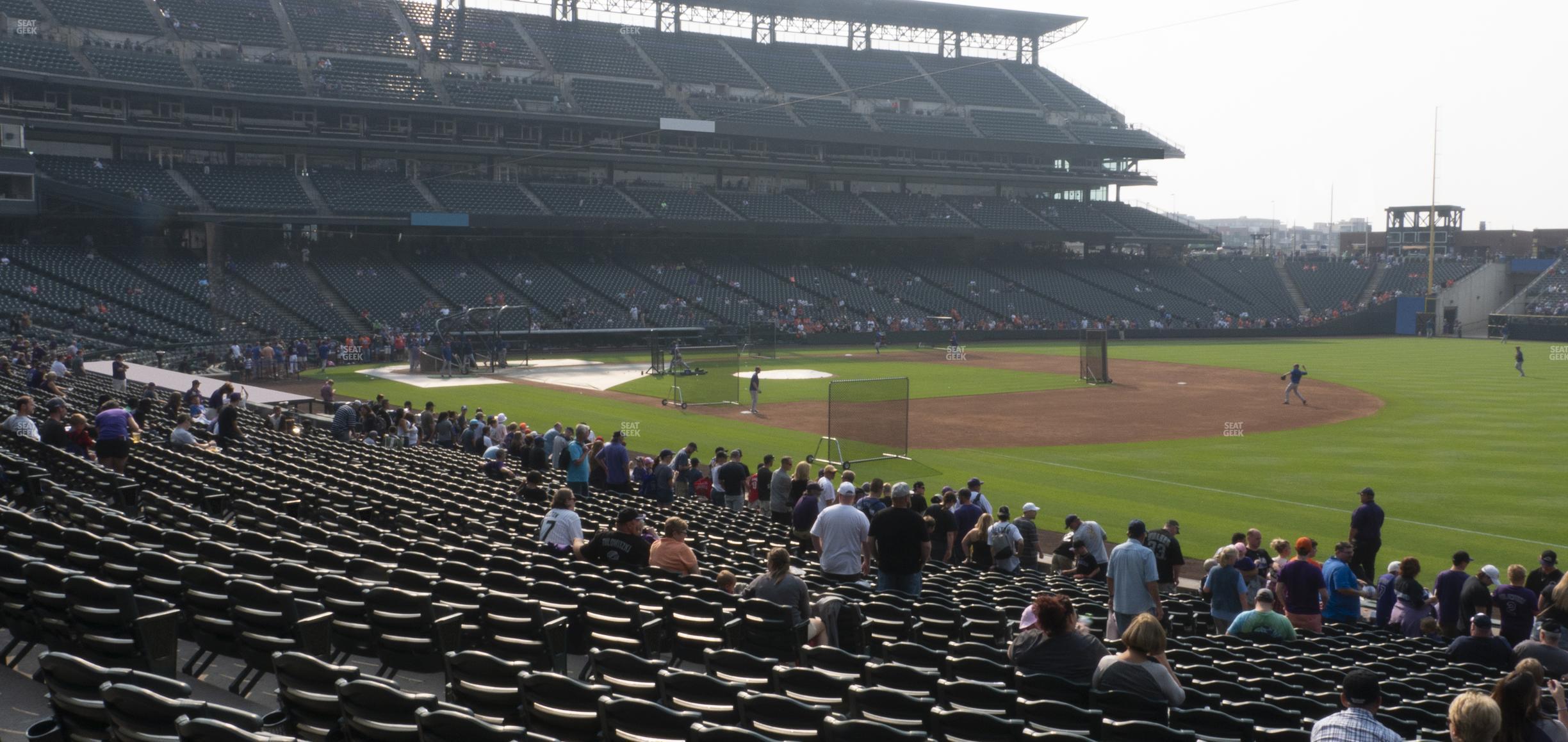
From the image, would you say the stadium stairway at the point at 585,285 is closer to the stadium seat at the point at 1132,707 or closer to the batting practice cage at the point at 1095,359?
the batting practice cage at the point at 1095,359

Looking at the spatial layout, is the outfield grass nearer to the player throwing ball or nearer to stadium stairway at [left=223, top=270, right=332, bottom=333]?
the player throwing ball

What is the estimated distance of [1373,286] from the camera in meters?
87.5

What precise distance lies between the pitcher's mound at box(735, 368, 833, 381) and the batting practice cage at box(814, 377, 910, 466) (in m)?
16.9

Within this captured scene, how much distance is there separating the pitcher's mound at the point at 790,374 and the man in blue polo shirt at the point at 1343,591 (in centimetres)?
3443

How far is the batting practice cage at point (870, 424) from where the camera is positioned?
94.1 feet

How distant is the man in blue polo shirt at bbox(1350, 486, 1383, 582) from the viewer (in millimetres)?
16578

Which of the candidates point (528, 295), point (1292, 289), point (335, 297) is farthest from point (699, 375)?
point (1292, 289)

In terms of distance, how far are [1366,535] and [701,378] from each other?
27.9 m

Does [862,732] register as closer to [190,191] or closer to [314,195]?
[190,191]

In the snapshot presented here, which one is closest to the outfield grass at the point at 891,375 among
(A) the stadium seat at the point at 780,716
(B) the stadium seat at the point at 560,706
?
(A) the stadium seat at the point at 780,716

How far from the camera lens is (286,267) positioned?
61219mm

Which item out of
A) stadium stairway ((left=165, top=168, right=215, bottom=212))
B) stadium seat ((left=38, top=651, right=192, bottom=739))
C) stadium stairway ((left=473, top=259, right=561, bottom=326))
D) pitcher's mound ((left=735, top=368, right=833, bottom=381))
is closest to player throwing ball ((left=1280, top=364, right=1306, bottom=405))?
pitcher's mound ((left=735, top=368, right=833, bottom=381))

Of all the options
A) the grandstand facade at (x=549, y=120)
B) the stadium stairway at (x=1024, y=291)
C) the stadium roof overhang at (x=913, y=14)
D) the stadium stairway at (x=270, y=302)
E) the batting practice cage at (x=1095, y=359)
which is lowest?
the batting practice cage at (x=1095, y=359)

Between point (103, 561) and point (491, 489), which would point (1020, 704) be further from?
point (491, 489)
